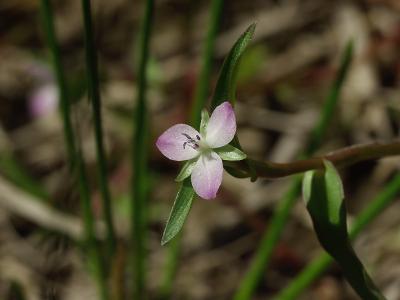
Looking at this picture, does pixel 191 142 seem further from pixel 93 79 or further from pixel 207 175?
pixel 93 79

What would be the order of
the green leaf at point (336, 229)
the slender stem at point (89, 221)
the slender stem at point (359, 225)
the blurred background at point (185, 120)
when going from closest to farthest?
1. the green leaf at point (336, 229)
2. the slender stem at point (359, 225)
3. the slender stem at point (89, 221)
4. the blurred background at point (185, 120)

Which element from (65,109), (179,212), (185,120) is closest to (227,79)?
(179,212)

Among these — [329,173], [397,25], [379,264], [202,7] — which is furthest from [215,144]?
[202,7]

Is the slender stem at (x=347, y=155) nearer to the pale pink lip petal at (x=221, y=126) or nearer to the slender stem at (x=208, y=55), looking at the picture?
the pale pink lip petal at (x=221, y=126)

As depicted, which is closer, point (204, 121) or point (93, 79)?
point (204, 121)

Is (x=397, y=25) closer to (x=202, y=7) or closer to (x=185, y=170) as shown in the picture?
(x=202, y=7)

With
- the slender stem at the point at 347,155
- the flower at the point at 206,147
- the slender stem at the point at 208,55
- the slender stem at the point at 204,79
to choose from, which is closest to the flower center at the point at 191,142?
the flower at the point at 206,147

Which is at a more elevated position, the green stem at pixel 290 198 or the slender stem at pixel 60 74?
the slender stem at pixel 60 74
